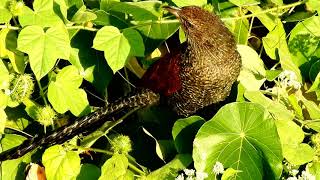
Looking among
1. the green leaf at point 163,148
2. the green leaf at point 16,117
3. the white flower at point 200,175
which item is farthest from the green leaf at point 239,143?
the green leaf at point 16,117

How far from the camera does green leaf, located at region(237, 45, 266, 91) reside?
9.66ft

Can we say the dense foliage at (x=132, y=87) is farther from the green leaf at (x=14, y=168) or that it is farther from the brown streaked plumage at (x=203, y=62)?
the brown streaked plumage at (x=203, y=62)

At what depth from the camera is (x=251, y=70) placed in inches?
119

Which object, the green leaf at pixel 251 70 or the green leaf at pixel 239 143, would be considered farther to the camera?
the green leaf at pixel 251 70

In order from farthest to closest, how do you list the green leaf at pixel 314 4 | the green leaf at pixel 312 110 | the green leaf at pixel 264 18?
the green leaf at pixel 264 18 → the green leaf at pixel 314 4 → the green leaf at pixel 312 110

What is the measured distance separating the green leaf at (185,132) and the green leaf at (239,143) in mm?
119

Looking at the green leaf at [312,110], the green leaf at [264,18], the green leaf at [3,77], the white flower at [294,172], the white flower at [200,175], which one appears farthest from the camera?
the green leaf at [264,18]

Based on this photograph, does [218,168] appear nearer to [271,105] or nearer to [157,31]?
[271,105]

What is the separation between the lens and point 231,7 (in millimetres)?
3105

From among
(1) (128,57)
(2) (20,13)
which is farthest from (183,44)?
(2) (20,13)

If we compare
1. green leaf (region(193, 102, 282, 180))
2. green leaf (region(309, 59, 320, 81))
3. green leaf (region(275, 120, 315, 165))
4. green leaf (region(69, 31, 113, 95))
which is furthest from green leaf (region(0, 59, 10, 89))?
green leaf (region(309, 59, 320, 81))

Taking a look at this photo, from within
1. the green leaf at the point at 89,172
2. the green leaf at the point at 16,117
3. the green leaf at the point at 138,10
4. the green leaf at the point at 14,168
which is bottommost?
the green leaf at the point at 14,168

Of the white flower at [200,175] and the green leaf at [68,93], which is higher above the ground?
the green leaf at [68,93]

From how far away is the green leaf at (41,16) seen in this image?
2754 mm
